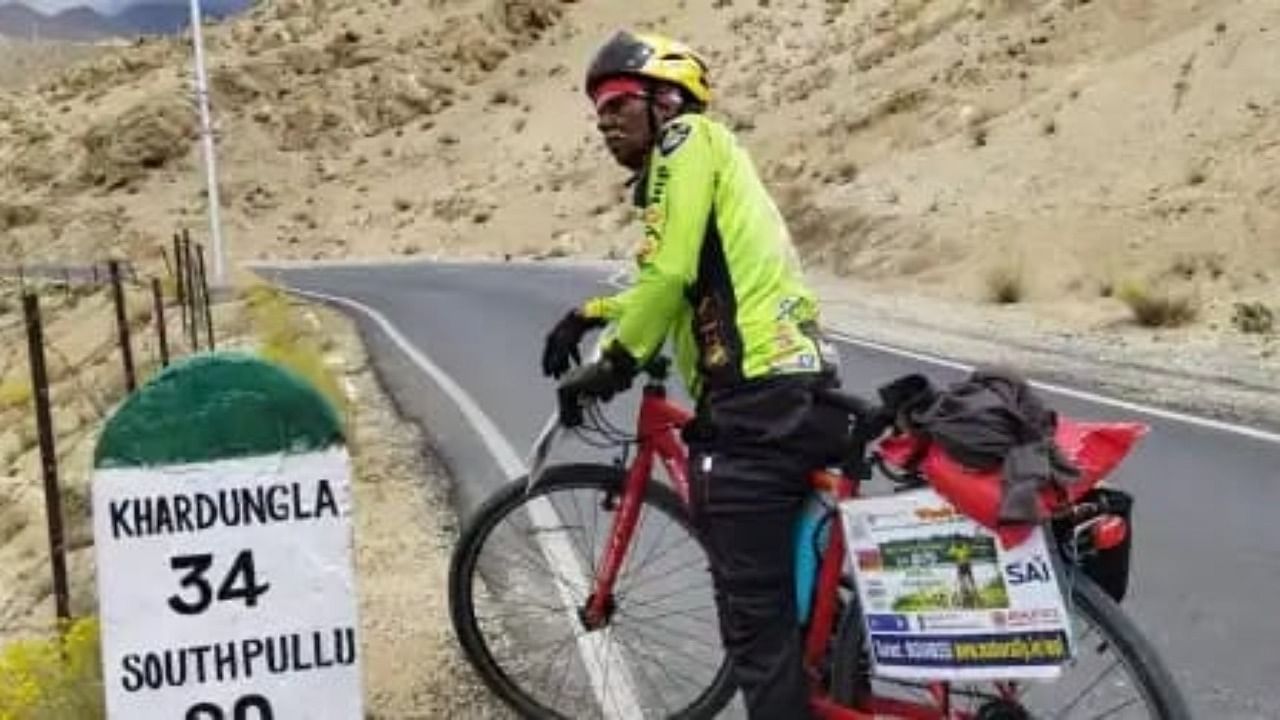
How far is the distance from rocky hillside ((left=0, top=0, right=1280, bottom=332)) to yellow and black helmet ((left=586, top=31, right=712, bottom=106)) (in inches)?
659

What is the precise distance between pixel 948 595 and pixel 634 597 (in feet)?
5.34

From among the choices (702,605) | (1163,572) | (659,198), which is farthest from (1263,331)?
(659,198)

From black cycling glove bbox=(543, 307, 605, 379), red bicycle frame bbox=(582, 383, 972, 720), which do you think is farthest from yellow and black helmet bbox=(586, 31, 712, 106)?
red bicycle frame bbox=(582, 383, 972, 720)

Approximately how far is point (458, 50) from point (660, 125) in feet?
238

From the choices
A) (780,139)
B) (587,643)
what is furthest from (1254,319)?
(780,139)

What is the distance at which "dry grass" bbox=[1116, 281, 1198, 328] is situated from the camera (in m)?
20.4

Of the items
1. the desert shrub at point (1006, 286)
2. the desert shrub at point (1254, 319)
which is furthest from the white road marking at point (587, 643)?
the desert shrub at point (1006, 286)

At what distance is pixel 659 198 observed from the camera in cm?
454

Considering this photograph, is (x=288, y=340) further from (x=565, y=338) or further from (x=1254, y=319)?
(x=565, y=338)

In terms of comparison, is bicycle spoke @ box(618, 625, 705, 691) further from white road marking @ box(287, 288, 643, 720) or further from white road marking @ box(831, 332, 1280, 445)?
white road marking @ box(831, 332, 1280, 445)

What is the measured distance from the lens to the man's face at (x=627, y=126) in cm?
466

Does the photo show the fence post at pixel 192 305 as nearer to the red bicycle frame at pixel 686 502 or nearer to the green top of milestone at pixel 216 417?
the red bicycle frame at pixel 686 502

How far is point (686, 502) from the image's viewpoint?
17.3ft

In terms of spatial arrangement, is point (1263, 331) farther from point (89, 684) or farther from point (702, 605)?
point (89, 684)
